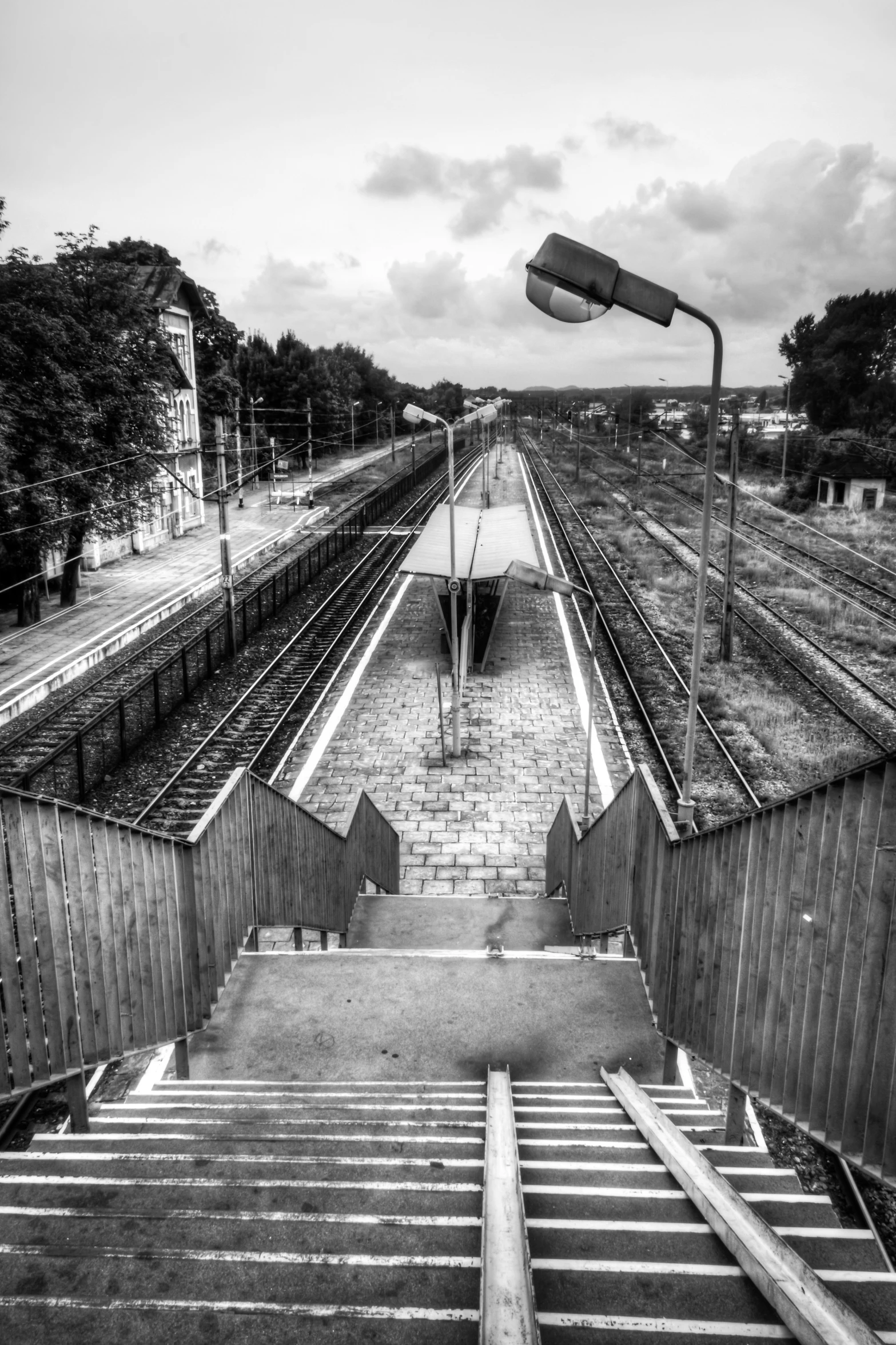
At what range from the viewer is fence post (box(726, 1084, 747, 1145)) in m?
4.13

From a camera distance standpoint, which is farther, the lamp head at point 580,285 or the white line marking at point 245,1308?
the lamp head at point 580,285

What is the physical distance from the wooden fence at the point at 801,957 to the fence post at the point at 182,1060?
103 inches

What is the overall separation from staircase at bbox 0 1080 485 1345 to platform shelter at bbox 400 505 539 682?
13895 mm

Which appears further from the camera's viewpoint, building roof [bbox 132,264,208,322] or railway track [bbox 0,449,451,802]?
building roof [bbox 132,264,208,322]

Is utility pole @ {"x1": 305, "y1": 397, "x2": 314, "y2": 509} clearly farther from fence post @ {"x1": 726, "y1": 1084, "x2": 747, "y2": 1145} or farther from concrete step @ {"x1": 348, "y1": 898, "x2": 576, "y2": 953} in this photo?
fence post @ {"x1": 726, "y1": 1084, "x2": 747, "y2": 1145}

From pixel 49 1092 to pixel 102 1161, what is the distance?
13.5 ft

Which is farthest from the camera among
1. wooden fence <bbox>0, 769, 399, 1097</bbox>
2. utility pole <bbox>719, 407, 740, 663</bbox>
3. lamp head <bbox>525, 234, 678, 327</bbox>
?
utility pole <bbox>719, 407, 740, 663</bbox>

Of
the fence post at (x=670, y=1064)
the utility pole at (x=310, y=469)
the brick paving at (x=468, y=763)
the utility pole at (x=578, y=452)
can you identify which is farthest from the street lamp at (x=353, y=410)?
the fence post at (x=670, y=1064)

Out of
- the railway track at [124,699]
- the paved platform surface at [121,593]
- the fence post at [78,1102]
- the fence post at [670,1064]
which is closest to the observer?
the fence post at [78,1102]

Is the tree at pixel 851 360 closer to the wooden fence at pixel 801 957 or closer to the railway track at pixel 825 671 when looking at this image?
the railway track at pixel 825 671

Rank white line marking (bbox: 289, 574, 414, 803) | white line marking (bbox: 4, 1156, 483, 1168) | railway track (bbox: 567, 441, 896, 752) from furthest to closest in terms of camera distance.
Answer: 1. railway track (bbox: 567, 441, 896, 752)
2. white line marking (bbox: 289, 574, 414, 803)
3. white line marking (bbox: 4, 1156, 483, 1168)

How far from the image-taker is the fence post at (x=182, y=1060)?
5.07m

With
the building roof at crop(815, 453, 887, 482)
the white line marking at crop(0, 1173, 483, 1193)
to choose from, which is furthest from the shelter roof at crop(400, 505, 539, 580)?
the building roof at crop(815, 453, 887, 482)

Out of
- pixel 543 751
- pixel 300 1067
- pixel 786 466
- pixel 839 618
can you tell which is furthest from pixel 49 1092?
pixel 786 466
